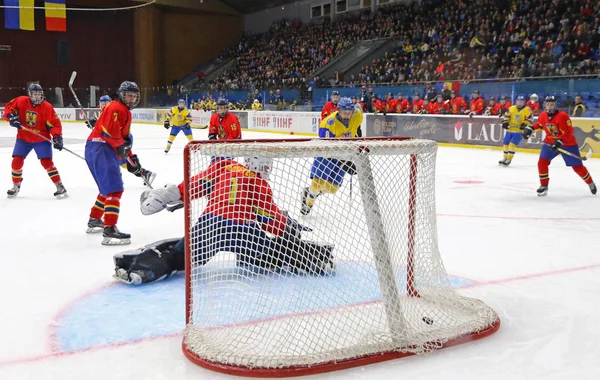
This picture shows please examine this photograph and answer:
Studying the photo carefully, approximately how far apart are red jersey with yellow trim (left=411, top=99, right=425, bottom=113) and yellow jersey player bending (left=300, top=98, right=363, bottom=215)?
27.2ft

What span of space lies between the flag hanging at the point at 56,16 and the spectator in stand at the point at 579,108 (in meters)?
20.9

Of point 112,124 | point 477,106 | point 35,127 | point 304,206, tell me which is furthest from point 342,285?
point 477,106

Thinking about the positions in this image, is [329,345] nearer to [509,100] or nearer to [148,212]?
[148,212]

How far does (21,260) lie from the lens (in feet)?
12.2

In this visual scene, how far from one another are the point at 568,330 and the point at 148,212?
6.20ft

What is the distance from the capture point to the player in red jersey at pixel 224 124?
261 inches

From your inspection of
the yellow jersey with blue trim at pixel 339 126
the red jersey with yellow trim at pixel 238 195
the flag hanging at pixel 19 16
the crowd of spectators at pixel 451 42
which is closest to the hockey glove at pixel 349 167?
the red jersey with yellow trim at pixel 238 195

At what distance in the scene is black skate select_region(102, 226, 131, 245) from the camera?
162 inches

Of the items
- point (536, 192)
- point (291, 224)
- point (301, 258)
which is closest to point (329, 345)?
point (301, 258)

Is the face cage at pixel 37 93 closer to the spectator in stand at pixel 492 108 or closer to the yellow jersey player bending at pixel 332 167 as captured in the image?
the yellow jersey player bending at pixel 332 167

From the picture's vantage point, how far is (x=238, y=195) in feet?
9.06

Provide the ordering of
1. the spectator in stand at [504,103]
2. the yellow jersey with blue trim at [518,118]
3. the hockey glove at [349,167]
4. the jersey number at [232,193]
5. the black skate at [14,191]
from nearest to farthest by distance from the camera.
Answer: the hockey glove at [349,167]
the jersey number at [232,193]
the black skate at [14,191]
the yellow jersey with blue trim at [518,118]
the spectator in stand at [504,103]

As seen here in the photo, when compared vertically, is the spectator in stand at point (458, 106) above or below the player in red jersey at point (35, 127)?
above

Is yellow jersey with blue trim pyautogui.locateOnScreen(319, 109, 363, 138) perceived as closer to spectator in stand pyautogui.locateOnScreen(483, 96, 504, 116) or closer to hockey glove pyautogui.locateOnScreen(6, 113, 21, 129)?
hockey glove pyautogui.locateOnScreen(6, 113, 21, 129)
